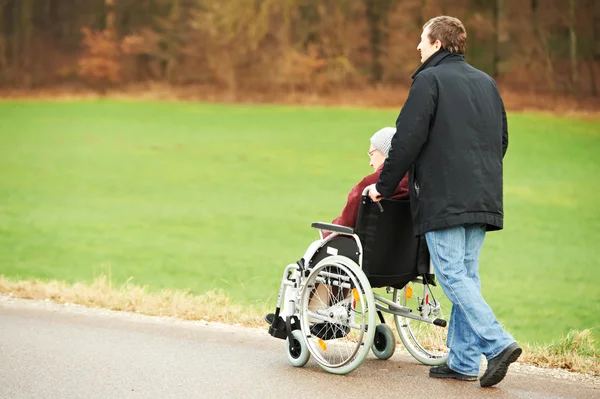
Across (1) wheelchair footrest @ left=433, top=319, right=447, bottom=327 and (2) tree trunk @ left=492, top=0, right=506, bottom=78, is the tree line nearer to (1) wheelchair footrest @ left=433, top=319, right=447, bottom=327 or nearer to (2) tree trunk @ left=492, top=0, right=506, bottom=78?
(2) tree trunk @ left=492, top=0, right=506, bottom=78

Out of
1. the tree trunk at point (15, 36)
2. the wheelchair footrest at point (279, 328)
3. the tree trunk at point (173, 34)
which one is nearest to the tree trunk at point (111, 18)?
the tree trunk at point (173, 34)

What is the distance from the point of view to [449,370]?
4.78 meters

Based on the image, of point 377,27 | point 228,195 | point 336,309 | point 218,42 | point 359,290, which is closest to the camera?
point 359,290

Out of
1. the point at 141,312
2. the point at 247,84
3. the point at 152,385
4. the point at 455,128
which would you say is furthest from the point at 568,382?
the point at 247,84

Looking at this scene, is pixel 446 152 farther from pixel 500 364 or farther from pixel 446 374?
pixel 446 374

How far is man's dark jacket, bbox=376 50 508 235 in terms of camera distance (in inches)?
177

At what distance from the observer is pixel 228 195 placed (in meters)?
26.9

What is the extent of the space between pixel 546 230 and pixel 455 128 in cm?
1865

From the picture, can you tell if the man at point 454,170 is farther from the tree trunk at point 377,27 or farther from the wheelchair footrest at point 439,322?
the tree trunk at point 377,27

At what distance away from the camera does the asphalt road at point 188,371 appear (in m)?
4.55

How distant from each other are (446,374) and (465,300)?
445 millimetres

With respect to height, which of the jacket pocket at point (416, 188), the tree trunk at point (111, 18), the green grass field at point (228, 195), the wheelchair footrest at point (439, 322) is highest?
the tree trunk at point (111, 18)

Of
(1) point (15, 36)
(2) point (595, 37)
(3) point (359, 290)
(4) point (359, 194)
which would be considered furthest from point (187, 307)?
(1) point (15, 36)

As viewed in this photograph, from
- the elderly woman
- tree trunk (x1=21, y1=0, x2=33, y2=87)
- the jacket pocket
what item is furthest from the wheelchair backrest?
tree trunk (x1=21, y1=0, x2=33, y2=87)
